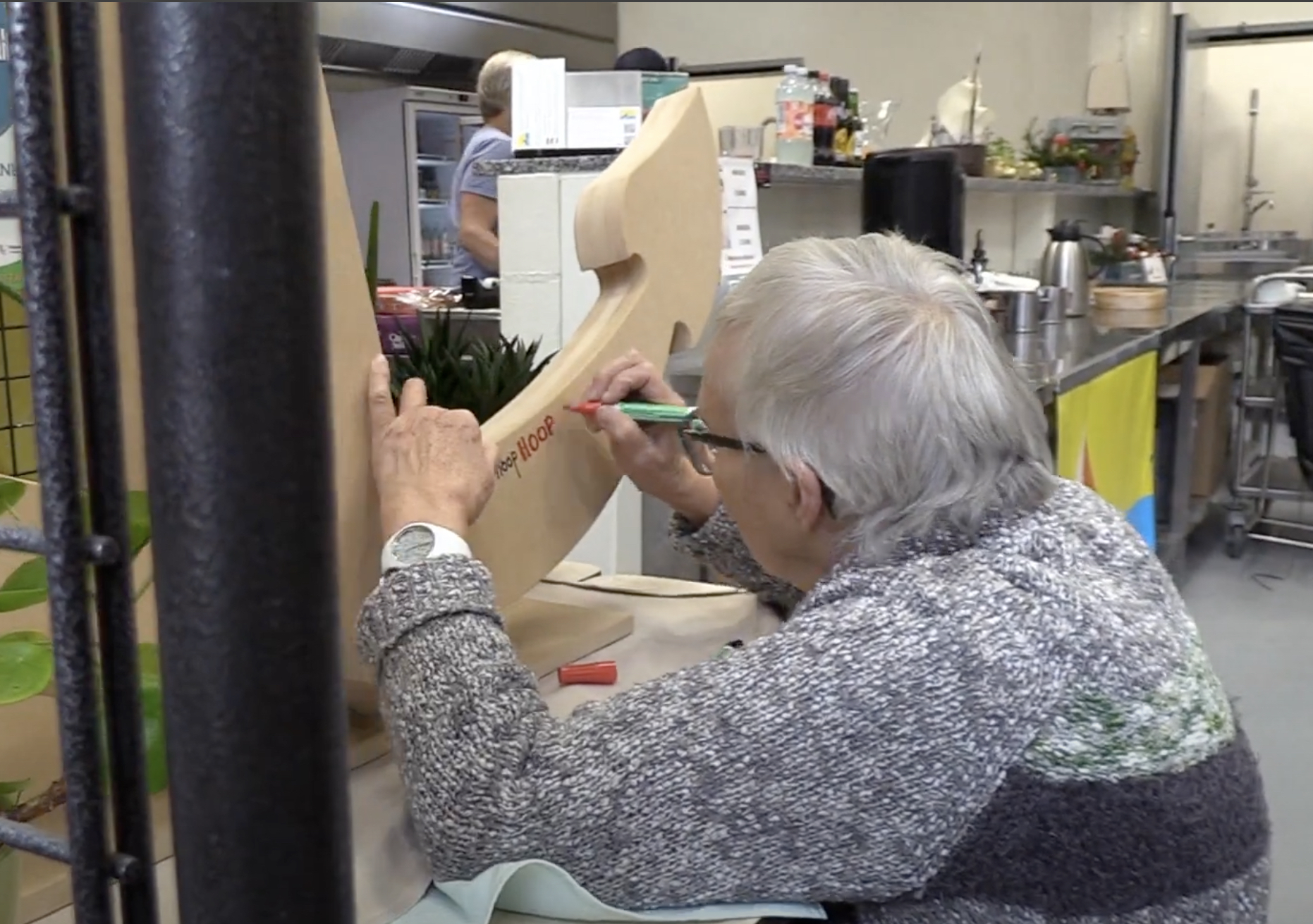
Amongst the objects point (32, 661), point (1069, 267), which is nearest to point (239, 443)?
point (32, 661)

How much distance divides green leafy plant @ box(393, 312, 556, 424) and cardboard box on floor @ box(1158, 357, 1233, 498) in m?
3.20

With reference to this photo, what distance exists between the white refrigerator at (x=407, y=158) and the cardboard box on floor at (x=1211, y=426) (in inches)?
103

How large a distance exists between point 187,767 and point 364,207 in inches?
169

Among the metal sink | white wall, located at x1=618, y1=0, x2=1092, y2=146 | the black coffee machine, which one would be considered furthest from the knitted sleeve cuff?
the metal sink

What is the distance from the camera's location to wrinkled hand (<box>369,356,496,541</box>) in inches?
34.5

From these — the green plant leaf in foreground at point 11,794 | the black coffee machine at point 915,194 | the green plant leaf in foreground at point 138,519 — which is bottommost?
the green plant leaf in foreground at point 11,794

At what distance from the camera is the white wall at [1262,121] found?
385cm

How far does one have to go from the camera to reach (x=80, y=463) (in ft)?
1.16

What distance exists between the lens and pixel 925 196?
8.18 ft

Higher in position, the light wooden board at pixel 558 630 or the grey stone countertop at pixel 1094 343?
the grey stone countertop at pixel 1094 343

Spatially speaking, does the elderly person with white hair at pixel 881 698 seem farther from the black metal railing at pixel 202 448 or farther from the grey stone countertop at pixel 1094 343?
the grey stone countertop at pixel 1094 343

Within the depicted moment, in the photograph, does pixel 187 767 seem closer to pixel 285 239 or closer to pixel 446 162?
pixel 285 239

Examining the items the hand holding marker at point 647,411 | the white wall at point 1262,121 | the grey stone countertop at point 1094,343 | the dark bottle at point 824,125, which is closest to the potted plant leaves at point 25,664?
the hand holding marker at point 647,411

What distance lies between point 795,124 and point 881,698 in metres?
2.00
